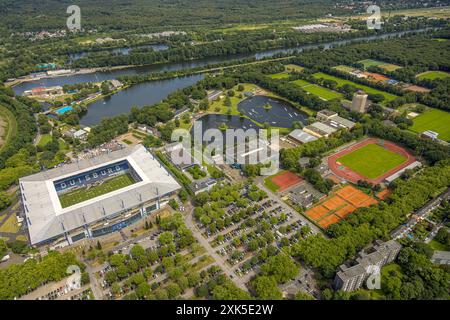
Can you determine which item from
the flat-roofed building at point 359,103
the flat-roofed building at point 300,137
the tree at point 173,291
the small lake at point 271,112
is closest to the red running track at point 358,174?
the flat-roofed building at point 300,137

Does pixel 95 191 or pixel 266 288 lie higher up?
pixel 95 191

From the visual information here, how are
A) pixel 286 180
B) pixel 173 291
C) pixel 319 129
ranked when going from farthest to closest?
1. pixel 319 129
2. pixel 286 180
3. pixel 173 291

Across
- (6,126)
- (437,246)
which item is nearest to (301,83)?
(437,246)

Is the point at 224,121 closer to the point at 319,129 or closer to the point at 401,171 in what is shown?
the point at 319,129

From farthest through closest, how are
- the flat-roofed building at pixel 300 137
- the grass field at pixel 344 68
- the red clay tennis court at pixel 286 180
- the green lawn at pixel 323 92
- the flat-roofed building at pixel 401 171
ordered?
the grass field at pixel 344 68, the green lawn at pixel 323 92, the flat-roofed building at pixel 300 137, the flat-roofed building at pixel 401 171, the red clay tennis court at pixel 286 180

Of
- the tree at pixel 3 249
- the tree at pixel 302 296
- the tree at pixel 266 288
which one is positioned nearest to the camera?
the tree at pixel 302 296

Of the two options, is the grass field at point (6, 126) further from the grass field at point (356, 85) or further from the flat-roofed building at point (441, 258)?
the grass field at point (356, 85)
